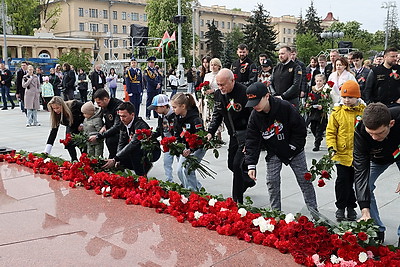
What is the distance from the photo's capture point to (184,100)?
18.5 feet

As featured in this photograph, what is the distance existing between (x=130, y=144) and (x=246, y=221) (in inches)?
89.8

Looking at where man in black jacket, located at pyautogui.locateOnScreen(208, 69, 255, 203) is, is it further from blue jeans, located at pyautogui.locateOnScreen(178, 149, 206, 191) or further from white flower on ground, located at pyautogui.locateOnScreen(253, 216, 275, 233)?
white flower on ground, located at pyautogui.locateOnScreen(253, 216, 275, 233)

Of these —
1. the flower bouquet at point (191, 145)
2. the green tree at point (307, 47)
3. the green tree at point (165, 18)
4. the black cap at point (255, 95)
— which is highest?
the green tree at point (165, 18)

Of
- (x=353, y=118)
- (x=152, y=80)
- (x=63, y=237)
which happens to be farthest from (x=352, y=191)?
(x=152, y=80)

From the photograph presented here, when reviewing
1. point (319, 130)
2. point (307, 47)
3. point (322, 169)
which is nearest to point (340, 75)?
point (319, 130)

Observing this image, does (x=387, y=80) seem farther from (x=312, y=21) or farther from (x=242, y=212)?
(x=312, y=21)

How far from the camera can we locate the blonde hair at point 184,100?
18.4 feet

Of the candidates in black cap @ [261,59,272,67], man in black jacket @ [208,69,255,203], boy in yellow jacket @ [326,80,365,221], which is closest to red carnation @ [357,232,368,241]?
boy in yellow jacket @ [326,80,365,221]

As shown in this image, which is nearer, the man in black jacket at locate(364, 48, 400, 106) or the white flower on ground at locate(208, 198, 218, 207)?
the white flower on ground at locate(208, 198, 218, 207)

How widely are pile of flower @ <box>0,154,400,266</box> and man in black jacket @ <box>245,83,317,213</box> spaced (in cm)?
47

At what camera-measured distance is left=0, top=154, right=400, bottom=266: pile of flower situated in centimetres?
337

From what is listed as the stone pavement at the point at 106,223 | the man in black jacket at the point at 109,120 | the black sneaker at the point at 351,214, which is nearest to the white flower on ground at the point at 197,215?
the stone pavement at the point at 106,223

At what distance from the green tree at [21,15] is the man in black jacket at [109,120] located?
205 ft

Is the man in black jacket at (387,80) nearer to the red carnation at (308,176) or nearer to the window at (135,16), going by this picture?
the red carnation at (308,176)
